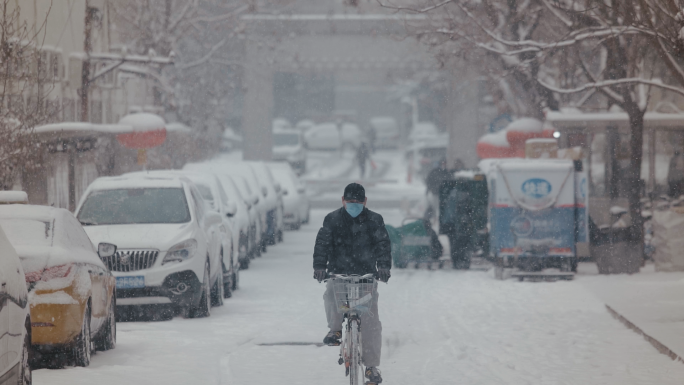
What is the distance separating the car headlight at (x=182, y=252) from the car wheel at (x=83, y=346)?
3643 millimetres

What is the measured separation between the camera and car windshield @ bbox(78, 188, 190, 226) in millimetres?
14805

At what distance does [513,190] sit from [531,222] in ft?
1.94

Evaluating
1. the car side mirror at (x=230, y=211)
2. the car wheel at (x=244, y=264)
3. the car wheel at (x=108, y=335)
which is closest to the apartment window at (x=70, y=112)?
the car wheel at (x=244, y=264)

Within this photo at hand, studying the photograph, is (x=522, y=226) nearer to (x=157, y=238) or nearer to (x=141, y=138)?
(x=157, y=238)

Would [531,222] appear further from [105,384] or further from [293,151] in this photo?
[293,151]

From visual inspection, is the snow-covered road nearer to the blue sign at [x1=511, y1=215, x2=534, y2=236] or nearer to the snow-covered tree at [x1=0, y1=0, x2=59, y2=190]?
the blue sign at [x1=511, y1=215, x2=534, y2=236]

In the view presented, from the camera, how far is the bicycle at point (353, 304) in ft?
27.0

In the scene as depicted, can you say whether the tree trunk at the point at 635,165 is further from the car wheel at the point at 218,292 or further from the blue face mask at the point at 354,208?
the blue face mask at the point at 354,208

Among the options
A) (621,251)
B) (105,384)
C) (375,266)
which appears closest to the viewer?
(375,266)

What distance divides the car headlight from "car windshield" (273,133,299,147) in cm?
5055

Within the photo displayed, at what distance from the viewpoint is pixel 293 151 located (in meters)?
63.4

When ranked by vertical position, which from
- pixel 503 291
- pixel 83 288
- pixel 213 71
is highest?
pixel 213 71

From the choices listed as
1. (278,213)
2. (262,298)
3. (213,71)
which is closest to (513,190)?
(262,298)

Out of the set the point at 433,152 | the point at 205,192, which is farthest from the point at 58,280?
the point at 433,152
